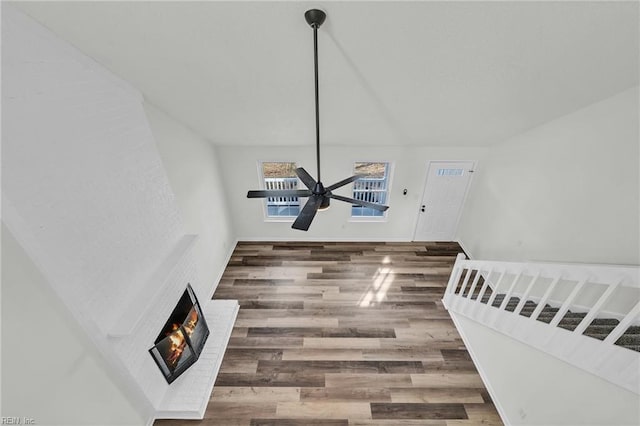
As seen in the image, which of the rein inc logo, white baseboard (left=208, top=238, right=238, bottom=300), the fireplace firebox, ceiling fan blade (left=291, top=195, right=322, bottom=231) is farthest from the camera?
white baseboard (left=208, top=238, right=238, bottom=300)

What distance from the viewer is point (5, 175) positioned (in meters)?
1.25

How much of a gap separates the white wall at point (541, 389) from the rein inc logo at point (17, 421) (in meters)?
3.67

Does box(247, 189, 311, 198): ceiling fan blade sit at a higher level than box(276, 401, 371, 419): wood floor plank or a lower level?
higher

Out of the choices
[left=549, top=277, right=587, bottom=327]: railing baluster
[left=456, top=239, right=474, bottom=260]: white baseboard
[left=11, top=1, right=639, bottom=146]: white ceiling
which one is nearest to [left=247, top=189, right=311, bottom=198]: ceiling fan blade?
[left=11, top=1, right=639, bottom=146]: white ceiling

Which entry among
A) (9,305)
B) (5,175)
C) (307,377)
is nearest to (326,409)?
(307,377)

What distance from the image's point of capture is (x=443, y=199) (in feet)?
16.0

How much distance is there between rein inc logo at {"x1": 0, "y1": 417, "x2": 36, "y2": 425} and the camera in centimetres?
123

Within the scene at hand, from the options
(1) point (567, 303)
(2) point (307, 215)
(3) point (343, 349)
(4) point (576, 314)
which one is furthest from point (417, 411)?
(2) point (307, 215)

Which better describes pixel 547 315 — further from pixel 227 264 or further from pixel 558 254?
pixel 227 264

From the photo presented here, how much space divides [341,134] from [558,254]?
3.24m

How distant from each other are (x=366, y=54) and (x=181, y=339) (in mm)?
3432

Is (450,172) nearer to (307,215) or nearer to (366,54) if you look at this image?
(366,54)

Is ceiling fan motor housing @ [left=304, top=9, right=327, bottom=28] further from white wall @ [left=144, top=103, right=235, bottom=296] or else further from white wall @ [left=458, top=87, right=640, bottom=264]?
white wall @ [left=458, top=87, right=640, bottom=264]

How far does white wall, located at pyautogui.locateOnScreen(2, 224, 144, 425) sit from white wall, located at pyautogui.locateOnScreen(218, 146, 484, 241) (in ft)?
11.2
